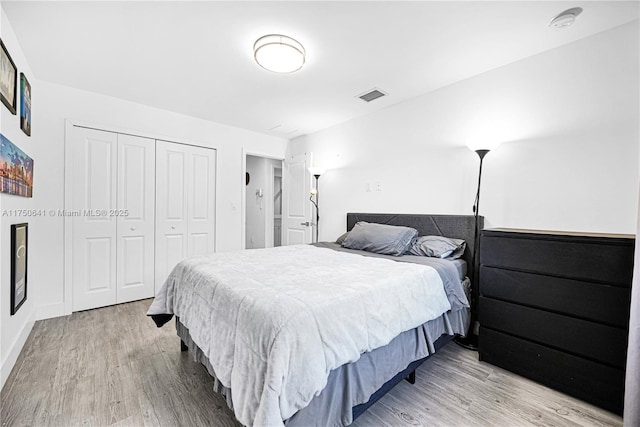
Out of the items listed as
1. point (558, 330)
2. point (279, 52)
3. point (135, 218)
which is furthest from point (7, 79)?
point (558, 330)

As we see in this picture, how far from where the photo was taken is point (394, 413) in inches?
60.9

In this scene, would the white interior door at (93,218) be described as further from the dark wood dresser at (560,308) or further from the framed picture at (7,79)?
the dark wood dresser at (560,308)

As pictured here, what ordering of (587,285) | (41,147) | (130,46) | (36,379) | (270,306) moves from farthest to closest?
1. (41,147)
2. (130,46)
3. (36,379)
4. (587,285)
5. (270,306)

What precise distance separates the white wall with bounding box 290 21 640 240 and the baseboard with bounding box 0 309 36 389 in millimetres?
3399

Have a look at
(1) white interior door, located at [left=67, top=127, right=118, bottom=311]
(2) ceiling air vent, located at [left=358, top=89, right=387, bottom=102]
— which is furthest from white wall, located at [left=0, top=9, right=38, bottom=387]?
(2) ceiling air vent, located at [left=358, top=89, right=387, bottom=102]

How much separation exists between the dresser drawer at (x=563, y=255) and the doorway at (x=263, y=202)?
155 inches

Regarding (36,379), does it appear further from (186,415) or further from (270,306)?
(270,306)

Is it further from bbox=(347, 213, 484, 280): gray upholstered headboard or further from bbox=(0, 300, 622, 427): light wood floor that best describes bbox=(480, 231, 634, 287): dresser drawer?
bbox=(0, 300, 622, 427): light wood floor

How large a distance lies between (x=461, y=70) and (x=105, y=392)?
3653mm

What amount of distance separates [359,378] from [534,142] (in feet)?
7.51

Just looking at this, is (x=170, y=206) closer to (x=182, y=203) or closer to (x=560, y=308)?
(x=182, y=203)

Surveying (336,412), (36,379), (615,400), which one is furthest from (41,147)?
(615,400)

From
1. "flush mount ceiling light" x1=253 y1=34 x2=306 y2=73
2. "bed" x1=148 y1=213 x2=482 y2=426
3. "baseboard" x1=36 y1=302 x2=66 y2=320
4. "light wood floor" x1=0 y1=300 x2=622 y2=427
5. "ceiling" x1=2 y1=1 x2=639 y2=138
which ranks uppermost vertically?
"ceiling" x1=2 y1=1 x2=639 y2=138

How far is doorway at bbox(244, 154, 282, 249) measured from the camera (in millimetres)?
5289
